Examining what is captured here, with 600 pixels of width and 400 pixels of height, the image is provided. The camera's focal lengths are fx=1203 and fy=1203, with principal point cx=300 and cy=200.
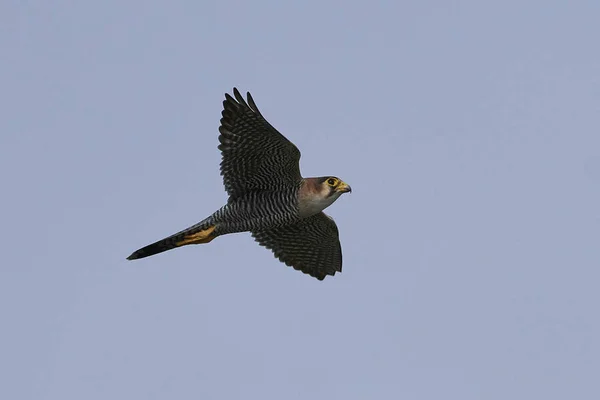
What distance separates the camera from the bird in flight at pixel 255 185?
2111 cm

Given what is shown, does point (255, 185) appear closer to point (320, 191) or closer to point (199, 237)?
point (320, 191)

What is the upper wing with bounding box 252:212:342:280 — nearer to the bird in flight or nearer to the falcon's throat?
the bird in flight

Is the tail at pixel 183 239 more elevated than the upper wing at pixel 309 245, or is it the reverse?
the upper wing at pixel 309 245

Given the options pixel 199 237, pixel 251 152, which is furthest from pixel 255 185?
pixel 199 237

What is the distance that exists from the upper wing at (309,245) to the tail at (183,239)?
6.43 feet

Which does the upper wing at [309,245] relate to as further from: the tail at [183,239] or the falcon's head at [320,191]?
the tail at [183,239]

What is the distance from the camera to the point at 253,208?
2211cm

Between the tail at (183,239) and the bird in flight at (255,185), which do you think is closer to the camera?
the bird in flight at (255,185)

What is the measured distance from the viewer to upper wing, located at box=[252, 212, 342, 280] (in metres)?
23.9

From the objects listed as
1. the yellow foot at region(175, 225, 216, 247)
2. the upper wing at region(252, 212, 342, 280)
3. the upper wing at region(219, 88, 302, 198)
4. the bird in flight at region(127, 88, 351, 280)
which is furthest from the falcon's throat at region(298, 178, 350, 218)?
the yellow foot at region(175, 225, 216, 247)

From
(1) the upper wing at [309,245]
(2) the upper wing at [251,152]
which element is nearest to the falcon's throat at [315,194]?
(2) the upper wing at [251,152]

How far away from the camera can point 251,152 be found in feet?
70.5

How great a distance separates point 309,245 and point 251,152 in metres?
3.49

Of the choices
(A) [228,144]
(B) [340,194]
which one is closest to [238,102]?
(A) [228,144]
